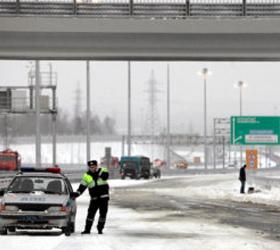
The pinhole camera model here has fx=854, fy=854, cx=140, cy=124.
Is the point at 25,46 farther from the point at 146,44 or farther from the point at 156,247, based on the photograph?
the point at 156,247

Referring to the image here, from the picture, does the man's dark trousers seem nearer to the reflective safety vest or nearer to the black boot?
the black boot

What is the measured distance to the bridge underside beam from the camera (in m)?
28.0

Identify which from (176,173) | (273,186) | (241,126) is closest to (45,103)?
(241,126)

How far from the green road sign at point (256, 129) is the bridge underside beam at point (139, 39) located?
Answer: 15.8 metres

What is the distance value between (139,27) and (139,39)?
4.64 ft

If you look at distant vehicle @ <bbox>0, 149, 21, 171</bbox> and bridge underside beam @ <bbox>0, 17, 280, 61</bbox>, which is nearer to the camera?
bridge underside beam @ <bbox>0, 17, 280, 61</bbox>

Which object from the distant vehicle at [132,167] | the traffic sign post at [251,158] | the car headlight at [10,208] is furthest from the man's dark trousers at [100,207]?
the distant vehicle at [132,167]

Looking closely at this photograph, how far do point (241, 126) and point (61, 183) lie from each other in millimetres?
30376

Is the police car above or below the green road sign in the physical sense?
below

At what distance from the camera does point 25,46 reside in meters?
30.0

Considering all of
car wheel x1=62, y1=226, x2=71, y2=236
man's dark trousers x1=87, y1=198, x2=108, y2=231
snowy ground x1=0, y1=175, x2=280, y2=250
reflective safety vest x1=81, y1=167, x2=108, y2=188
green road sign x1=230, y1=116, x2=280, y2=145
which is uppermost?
green road sign x1=230, y1=116, x2=280, y2=145

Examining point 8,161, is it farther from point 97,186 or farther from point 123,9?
point 97,186

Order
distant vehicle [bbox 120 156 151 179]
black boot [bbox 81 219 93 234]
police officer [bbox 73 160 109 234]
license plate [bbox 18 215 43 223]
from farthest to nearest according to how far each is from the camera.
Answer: distant vehicle [bbox 120 156 151 179] → black boot [bbox 81 219 93 234] → police officer [bbox 73 160 109 234] → license plate [bbox 18 215 43 223]

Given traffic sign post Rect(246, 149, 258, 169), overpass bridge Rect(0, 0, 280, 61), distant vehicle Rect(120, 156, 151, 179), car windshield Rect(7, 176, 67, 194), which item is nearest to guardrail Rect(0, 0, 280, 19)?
overpass bridge Rect(0, 0, 280, 61)
